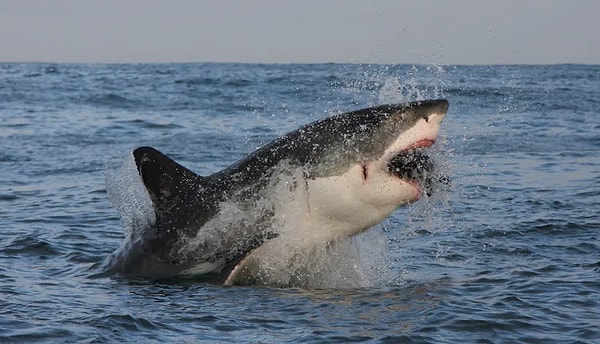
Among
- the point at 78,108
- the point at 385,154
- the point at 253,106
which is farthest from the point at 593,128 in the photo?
the point at 385,154

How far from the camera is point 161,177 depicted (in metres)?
9.06

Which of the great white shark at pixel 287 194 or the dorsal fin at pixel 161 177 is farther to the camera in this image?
the dorsal fin at pixel 161 177

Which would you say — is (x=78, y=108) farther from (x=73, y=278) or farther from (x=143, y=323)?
(x=143, y=323)

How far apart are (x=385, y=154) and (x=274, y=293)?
1433 mm

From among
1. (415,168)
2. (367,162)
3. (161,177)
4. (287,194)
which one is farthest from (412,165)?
(161,177)

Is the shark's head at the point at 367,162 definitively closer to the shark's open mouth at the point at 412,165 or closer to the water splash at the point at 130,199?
the shark's open mouth at the point at 412,165

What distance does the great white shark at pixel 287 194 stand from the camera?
27.8 ft

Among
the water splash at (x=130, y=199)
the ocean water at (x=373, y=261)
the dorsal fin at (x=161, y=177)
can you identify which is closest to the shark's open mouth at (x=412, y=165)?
the ocean water at (x=373, y=261)

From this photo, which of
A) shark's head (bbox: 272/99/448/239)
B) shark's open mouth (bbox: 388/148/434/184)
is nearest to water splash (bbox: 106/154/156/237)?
shark's head (bbox: 272/99/448/239)

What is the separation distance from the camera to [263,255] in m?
8.72

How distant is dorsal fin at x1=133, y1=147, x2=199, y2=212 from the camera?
29.7 feet

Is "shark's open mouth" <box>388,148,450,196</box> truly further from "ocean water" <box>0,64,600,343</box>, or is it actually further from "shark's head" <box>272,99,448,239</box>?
"ocean water" <box>0,64,600,343</box>

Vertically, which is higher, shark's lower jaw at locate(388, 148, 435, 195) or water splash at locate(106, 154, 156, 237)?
shark's lower jaw at locate(388, 148, 435, 195)

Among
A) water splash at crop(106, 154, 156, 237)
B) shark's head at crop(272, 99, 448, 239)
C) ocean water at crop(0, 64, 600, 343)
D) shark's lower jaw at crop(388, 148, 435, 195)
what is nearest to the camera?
ocean water at crop(0, 64, 600, 343)
